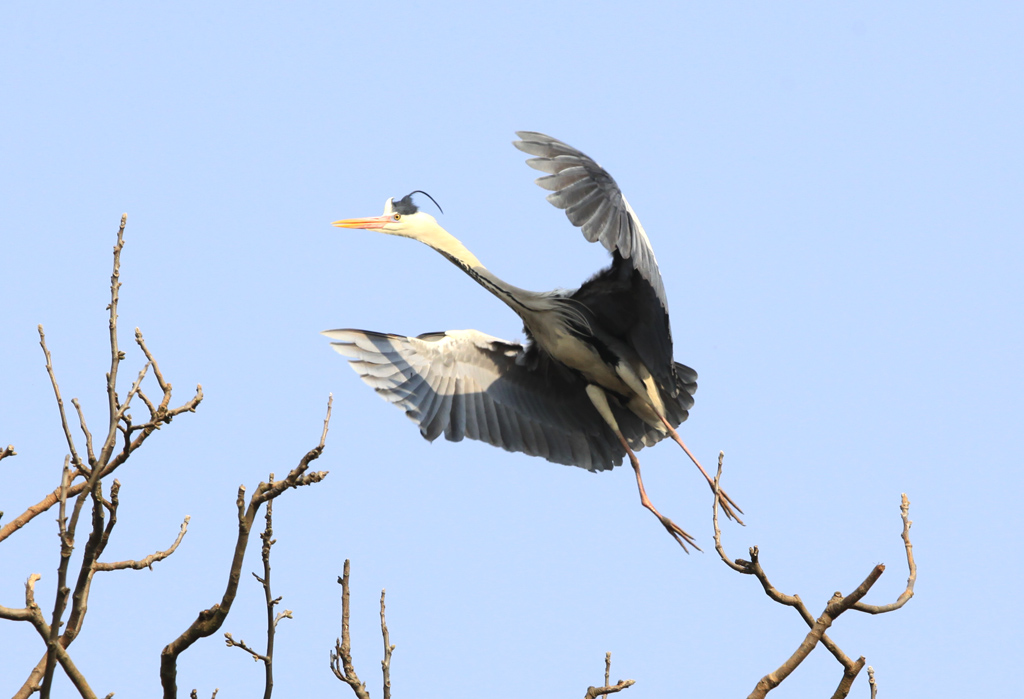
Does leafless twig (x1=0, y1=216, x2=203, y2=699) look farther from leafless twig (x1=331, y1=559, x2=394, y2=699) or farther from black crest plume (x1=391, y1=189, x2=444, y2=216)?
black crest plume (x1=391, y1=189, x2=444, y2=216)

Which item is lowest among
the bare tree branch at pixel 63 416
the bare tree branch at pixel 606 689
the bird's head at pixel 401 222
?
the bare tree branch at pixel 606 689

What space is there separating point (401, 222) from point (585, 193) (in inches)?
92.5

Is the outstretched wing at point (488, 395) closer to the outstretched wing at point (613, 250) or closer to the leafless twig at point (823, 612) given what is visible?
the outstretched wing at point (613, 250)

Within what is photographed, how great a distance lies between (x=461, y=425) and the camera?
7.65 meters

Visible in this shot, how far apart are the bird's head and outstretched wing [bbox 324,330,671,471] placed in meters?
0.76

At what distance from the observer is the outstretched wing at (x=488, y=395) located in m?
7.59

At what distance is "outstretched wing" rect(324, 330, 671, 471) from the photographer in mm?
7586

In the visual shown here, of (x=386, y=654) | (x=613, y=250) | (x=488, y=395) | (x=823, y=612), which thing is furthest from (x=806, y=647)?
(x=488, y=395)

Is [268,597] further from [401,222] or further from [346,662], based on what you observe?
[401,222]

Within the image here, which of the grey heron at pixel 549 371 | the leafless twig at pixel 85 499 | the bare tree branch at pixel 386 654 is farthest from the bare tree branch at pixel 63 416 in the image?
the grey heron at pixel 549 371

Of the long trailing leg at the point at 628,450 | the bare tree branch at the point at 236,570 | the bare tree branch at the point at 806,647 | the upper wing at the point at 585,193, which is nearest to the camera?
the bare tree branch at the point at 236,570

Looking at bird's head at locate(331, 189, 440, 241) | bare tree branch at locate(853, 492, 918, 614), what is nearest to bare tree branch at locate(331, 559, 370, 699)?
bare tree branch at locate(853, 492, 918, 614)

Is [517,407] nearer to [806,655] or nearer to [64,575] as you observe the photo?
[806,655]

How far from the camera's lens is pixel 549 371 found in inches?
312
